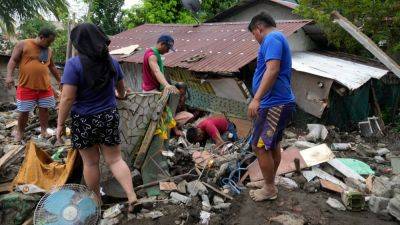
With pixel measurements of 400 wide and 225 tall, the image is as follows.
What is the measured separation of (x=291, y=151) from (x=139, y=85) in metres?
6.99

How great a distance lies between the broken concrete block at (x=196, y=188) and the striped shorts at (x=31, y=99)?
10.5 feet

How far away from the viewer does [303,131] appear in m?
8.28

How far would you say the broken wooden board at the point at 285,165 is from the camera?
507 centimetres

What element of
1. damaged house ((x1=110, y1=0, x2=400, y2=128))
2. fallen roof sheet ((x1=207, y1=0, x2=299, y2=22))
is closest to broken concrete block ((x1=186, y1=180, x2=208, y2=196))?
damaged house ((x1=110, y1=0, x2=400, y2=128))

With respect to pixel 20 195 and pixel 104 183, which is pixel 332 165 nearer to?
pixel 104 183

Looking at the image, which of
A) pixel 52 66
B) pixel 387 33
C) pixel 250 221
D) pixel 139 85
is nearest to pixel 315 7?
pixel 387 33

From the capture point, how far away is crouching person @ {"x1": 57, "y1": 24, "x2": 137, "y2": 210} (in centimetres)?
359

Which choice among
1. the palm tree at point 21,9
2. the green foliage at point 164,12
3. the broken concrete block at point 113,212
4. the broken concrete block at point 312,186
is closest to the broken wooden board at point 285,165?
the broken concrete block at point 312,186

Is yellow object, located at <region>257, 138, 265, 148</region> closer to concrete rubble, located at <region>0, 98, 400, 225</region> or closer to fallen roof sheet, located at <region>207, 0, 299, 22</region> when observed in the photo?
concrete rubble, located at <region>0, 98, 400, 225</region>

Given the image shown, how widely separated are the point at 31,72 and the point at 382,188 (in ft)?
17.5

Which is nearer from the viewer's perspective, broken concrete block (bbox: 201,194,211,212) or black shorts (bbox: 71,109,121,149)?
black shorts (bbox: 71,109,121,149)

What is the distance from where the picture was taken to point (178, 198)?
4.48 m

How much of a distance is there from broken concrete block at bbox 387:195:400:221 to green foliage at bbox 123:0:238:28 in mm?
14876

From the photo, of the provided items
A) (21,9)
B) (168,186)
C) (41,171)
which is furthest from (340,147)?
(21,9)
